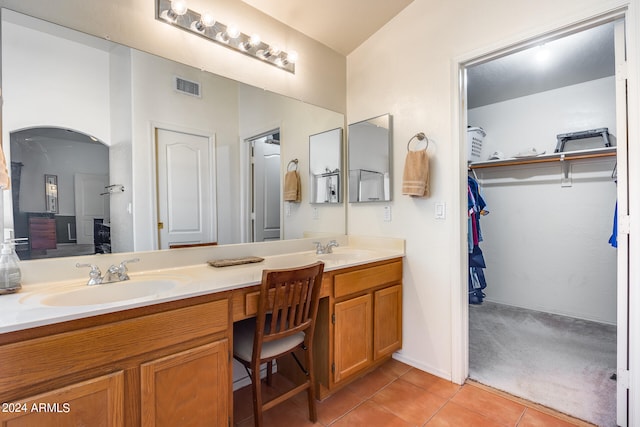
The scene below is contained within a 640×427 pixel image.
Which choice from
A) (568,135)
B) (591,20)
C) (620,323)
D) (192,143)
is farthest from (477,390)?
(568,135)

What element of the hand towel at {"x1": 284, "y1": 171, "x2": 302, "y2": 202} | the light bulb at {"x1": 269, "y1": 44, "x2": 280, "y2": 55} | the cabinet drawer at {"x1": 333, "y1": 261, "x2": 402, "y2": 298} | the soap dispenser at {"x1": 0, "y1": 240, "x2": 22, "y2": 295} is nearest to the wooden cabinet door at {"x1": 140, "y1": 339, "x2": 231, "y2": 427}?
the soap dispenser at {"x1": 0, "y1": 240, "x2": 22, "y2": 295}

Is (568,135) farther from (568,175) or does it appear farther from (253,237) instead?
(253,237)

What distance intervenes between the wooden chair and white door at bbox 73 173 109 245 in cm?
86

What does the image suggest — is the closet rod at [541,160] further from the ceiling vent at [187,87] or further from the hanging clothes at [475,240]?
the ceiling vent at [187,87]

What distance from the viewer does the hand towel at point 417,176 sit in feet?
6.76

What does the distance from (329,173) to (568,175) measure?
243 cm

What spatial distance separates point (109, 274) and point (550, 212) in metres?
3.79

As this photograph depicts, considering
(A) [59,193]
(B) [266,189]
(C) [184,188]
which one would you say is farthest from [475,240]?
(A) [59,193]

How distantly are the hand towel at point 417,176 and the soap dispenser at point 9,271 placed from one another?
2012 mm

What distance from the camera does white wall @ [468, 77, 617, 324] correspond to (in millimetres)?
2916

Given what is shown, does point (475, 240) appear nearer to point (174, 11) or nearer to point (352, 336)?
point (352, 336)

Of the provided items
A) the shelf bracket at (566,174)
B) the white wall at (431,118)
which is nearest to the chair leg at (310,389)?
the white wall at (431,118)

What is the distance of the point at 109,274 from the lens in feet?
4.62

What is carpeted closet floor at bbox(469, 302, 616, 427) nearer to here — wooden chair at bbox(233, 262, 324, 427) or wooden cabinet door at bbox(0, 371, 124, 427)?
wooden chair at bbox(233, 262, 324, 427)
